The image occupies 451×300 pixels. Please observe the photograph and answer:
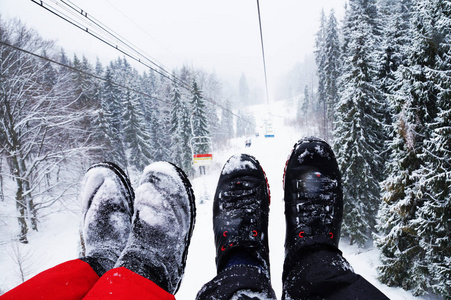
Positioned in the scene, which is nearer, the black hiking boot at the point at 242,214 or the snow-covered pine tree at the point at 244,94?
the black hiking boot at the point at 242,214

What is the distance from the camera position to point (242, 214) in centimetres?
212

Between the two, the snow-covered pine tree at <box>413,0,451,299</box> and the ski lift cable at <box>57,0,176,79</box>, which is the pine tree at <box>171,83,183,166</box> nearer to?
A: the ski lift cable at <box>57,0,176,79</box>

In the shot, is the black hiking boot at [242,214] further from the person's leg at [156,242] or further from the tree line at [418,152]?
the tree line at [418,152]

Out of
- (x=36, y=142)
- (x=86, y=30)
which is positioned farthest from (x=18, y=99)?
(x=86, y=30)

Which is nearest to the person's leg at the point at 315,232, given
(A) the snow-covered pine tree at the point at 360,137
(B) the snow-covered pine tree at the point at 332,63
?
(A) the snow-covered pine tree at the point at 360,137

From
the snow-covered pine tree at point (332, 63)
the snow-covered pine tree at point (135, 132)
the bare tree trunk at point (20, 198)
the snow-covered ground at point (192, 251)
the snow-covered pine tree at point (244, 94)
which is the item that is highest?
the snow-covered pine tree at point (244, 94)

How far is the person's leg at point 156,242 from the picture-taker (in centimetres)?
106

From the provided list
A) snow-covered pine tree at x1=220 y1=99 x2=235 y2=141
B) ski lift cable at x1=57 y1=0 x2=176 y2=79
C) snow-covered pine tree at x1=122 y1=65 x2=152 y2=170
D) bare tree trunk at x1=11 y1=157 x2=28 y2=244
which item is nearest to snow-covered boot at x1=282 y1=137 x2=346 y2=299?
ski lift cable at x1=57 y1=0 x2=176 y2=79

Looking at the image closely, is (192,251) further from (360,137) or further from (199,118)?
(199,118)

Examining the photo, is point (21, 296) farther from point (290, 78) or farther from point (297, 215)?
point (290, 78)

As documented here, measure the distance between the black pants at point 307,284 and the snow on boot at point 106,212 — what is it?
1.02 meters

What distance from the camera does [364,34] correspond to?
8.59 m

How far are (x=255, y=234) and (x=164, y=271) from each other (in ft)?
2.76

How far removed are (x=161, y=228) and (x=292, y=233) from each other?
3.87 feet
